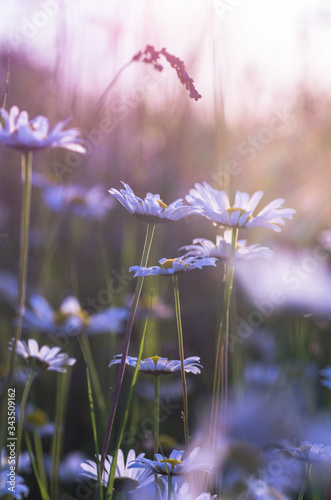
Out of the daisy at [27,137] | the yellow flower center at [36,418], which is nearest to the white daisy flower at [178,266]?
the daisy at [27,137]

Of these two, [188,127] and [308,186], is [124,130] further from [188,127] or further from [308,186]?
[308,186]

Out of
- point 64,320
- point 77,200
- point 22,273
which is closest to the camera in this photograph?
point 22,273

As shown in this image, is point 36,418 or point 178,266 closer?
point 178,266

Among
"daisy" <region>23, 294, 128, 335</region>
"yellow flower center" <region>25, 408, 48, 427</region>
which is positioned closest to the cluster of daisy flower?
"daisy" <region>23, 294, 128, 335</region>

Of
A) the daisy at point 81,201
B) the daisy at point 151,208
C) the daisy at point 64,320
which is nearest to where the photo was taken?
the daisy at point 151,208

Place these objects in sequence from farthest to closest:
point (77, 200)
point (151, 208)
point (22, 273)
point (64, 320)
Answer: point (77, 200) → point (64, 320) → point (151, 208) → point (22, 273)

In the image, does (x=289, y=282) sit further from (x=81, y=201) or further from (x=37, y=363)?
(x=81, y=201)

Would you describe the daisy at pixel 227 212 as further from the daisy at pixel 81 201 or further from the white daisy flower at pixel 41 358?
the daisy at pixel 81 201

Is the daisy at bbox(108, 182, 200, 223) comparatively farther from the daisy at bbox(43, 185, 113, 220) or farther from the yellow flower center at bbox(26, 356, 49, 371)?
the daisy at bbox(43, 185, 113, 220)

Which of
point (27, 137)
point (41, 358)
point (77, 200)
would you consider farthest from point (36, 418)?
point (77, 200)
